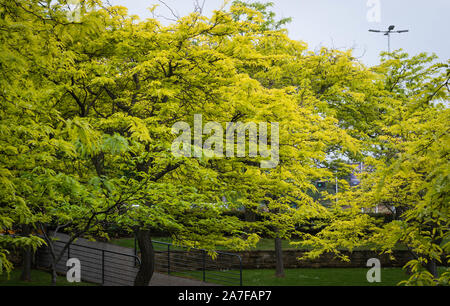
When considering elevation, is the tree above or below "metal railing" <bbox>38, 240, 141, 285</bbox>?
above

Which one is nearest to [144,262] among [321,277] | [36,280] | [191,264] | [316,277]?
[36,280]

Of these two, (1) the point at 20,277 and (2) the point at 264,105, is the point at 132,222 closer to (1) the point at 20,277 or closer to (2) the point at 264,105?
(2) the point at 264,105

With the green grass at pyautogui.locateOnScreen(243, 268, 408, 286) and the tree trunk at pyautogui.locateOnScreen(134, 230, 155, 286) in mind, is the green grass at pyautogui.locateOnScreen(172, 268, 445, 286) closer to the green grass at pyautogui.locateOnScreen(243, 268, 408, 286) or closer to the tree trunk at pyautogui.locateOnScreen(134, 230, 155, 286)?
the green grass at pyautogui.locateOnScreen(243, 268, 408, 286)

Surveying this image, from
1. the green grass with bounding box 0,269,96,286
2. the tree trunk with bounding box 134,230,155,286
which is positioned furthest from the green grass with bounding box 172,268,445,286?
the green grass with bounding box 0,269,96,286

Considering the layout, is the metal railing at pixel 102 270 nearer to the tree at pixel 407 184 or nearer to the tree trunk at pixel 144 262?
the tree trunk at pixel 144 262

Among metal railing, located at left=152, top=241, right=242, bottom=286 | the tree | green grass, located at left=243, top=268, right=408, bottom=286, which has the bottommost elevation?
green grass, located at left=243, top=268, right=408, bottom=286

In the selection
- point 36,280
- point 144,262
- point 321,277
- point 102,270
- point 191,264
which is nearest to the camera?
point 144,262

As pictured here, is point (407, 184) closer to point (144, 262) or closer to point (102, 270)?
point (144, 262)

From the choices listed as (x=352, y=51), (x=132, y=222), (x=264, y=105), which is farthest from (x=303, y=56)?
(x=132, y=222)

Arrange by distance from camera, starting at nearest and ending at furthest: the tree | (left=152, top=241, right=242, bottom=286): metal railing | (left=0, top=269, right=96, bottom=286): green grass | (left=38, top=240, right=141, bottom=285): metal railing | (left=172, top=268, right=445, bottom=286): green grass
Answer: the tree, (left=0, top=269, right=96, bottom=286): green grass, (left=38, top=240, right=141, bottom=285): metal railing, (left=172, top=268, right=445, bottom=286): green grass, (left=152, top=241, right=242, bottom=286): metal railing

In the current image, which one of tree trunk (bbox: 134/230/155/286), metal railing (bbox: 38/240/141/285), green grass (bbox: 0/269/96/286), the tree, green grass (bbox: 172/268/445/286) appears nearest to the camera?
the tree

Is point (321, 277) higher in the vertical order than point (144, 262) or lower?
lower

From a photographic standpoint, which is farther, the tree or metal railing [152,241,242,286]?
metal railing [152,241,242,286]

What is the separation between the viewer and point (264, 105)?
9.54 m
